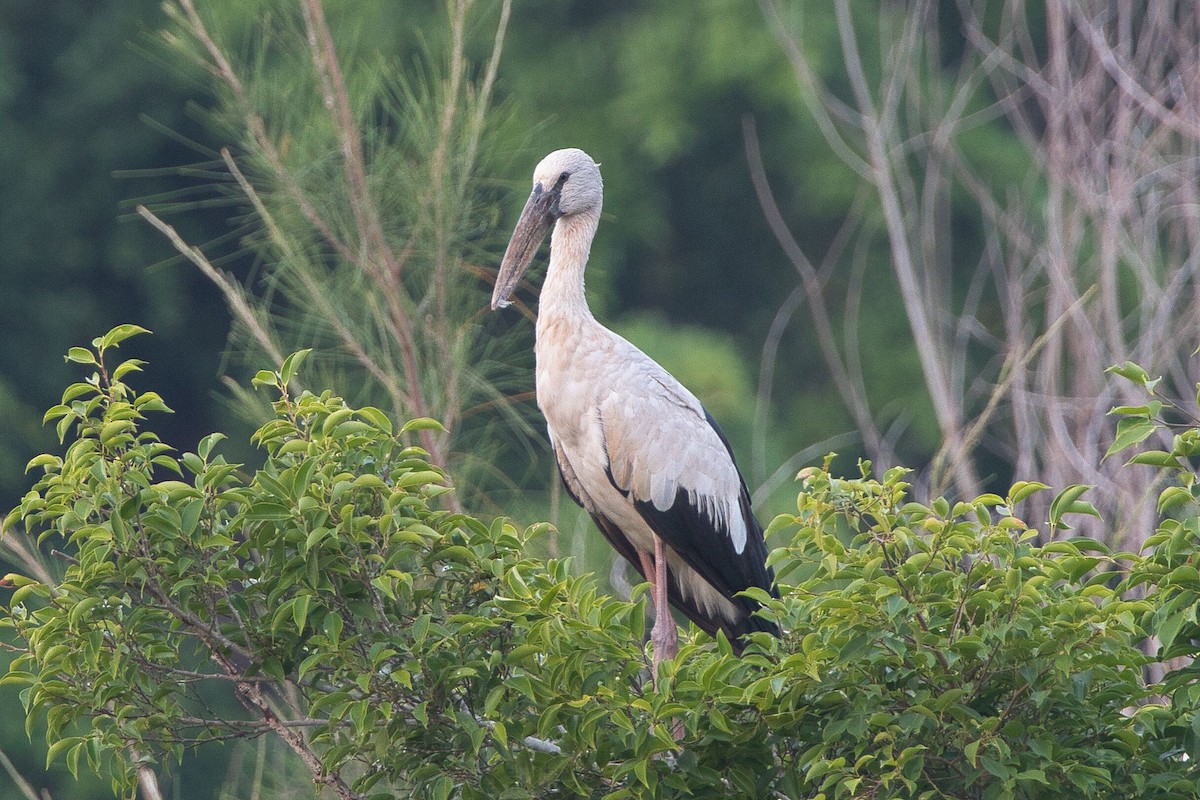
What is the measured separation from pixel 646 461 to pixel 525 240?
28.0 inches

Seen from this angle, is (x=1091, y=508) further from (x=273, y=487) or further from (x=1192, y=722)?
(x=273, y=487)

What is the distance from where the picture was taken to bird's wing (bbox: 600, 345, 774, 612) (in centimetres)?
419

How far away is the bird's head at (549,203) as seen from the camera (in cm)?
446

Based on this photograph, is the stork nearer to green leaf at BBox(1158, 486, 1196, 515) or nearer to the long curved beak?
the long curved beak

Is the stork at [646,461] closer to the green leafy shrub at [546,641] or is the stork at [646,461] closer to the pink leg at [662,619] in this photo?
the pink leg at [662,619]

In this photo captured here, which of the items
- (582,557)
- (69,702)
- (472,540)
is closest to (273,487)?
(472,540)

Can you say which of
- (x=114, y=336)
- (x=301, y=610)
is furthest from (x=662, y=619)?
(x=114, y=336)

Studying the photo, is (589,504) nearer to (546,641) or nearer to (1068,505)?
(546,641)

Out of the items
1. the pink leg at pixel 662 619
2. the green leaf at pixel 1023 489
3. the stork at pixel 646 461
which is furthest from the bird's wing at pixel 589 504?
the green leaf at pixel 1023 489

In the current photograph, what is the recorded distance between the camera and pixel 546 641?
2.81m

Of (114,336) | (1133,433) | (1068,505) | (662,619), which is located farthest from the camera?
(662,619)

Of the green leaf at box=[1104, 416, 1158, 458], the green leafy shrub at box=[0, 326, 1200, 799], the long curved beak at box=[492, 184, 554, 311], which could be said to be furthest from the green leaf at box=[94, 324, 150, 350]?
the long curved beak at box=[492, 184, 554, 311]

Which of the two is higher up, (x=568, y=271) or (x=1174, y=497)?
(x=568, y=271)

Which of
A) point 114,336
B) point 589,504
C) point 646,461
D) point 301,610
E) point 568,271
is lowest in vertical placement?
point 589,504
